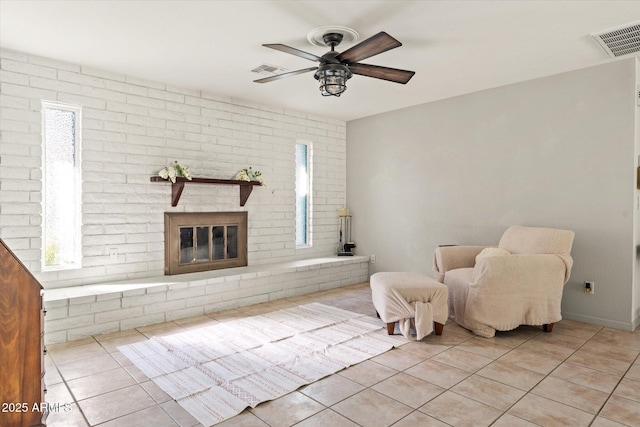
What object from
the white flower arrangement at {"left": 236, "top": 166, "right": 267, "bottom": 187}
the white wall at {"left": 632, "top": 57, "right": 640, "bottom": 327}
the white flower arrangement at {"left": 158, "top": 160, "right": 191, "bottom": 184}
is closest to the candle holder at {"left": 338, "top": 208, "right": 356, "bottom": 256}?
the white flower arrangement at {"left": 236, "top": 166, "right": 267, "bottom": 187}

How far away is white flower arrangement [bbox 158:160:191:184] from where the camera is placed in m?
4.12

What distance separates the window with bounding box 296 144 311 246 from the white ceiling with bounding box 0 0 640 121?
1.61 metres

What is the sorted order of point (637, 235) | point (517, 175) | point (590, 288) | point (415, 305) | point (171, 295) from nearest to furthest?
point (415, 305) < point (637, 235) < point (590, 288) < point (171, 295) < point (517, 175)

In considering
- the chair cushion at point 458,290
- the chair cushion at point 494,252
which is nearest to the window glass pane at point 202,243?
the chair cushion at point 458,290

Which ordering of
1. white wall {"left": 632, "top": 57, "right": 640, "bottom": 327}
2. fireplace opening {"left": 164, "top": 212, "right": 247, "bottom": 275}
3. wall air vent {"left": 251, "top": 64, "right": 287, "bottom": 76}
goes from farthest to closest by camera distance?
1. fireplace opening {"left": 164, "top": 212, "right": 247, "bottom": 275}
2. wall air vent {"left": 251, "top": 64, "right": 287, "bottom": 76}
3. white wall {"left": 632, "top": 57, "right": 640, "bottom": 327}

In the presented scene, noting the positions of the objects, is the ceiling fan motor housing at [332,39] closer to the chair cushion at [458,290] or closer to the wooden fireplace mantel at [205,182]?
the wooden fireplace mantel at [205,182]

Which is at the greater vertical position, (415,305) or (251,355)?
(415,305)

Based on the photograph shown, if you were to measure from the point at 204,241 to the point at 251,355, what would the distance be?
6.38ft

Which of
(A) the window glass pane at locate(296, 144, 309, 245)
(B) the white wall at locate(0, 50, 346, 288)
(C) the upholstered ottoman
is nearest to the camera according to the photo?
(C) the upholstered ottoman

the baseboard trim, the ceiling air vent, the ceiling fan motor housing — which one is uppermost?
the ceiling air vent

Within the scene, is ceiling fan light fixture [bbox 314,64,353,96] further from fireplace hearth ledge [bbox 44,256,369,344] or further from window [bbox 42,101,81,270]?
window [bbox 42,101,81,270]

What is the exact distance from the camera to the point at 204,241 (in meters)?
4.63

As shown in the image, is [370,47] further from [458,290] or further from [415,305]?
[458,290]

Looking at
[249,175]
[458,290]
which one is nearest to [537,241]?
[458,290]
